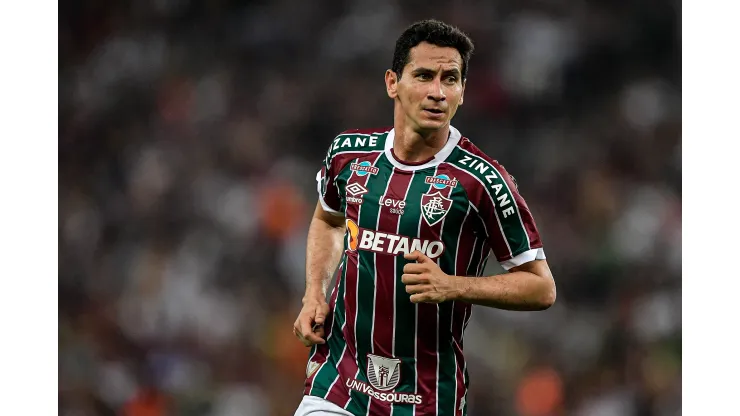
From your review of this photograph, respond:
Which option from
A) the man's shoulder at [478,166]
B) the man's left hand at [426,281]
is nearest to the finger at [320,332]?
the man's left hand at [426,281]

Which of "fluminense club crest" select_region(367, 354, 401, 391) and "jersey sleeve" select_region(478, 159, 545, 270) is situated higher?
"jersey sleeve" select_region(478, 159, 545, 270)

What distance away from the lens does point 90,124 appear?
20.5 feet

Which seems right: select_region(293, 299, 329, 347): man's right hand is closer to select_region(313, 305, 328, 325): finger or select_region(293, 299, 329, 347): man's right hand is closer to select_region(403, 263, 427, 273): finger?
select_region(313, 305, 328, 325): finger

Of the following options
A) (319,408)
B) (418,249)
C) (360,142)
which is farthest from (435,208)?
(319,408)

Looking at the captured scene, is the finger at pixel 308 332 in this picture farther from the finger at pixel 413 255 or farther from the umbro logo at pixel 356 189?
the finger at pixel 413 255

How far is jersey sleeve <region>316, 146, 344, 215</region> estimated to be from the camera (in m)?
3.16

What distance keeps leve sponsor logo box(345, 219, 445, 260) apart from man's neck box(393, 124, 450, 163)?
30 centimetres

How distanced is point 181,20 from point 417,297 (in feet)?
14.0

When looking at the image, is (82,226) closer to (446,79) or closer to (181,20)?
(181,20)

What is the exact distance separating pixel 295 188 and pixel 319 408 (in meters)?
3.07

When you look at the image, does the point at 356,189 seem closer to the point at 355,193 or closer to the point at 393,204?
the point at 355,193

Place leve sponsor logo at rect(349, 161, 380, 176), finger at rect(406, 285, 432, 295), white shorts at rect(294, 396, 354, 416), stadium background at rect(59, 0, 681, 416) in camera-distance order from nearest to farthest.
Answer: finger at rect(406, 285, 432, 295) < white shorts at rect(294, 396, 354, 416) < leve sponsor logo at rect(349, 161, 380, 176) < stadium background at rect(59, 0, 681, 416)

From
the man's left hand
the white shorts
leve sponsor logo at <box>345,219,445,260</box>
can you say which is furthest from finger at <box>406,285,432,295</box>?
the white shorts

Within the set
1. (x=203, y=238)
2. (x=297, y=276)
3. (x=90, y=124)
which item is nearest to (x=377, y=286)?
(x=297, y=276)
